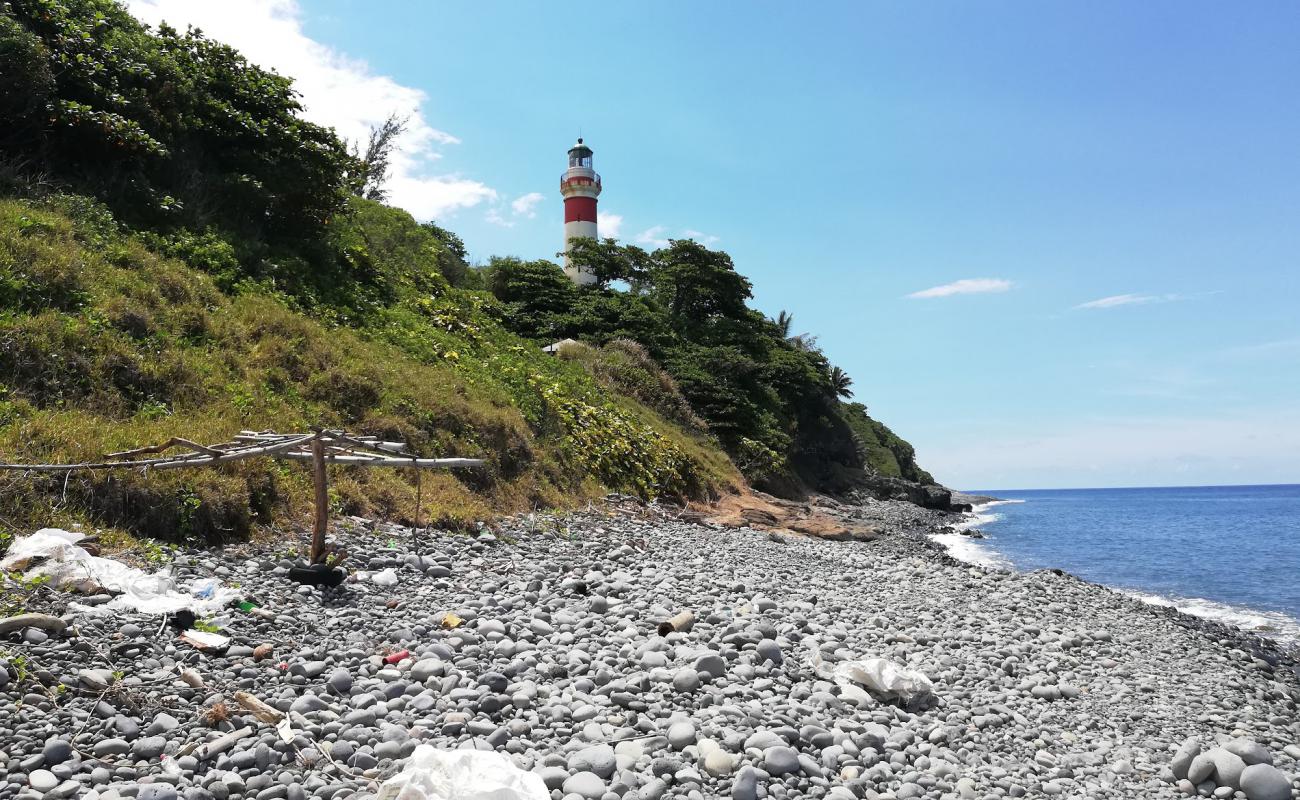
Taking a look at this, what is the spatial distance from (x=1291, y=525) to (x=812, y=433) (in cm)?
3470

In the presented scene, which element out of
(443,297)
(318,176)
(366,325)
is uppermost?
(318,176)

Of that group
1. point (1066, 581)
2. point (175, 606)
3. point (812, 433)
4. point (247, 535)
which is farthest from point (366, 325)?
point (812, 433)

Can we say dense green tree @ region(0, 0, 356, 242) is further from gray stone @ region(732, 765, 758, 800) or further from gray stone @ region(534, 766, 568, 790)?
gray stone @ region(732, 765, 758, 800)

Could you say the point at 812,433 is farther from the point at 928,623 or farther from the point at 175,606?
the point at 175,606

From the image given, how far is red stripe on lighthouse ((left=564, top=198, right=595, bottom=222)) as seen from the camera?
44656 mm

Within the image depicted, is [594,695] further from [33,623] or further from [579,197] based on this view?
[579,197]

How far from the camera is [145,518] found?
23.9 ft

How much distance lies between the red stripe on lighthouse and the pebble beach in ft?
122

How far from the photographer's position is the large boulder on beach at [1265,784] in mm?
5215

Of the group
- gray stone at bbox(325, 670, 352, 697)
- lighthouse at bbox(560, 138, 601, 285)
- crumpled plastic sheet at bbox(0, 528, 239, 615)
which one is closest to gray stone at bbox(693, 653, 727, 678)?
gray stone at bbox(325, 670, 352, 697)

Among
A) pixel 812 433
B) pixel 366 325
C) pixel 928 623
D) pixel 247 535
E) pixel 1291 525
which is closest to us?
pixel 247 535

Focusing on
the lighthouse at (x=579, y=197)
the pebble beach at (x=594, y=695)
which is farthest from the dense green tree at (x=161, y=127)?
the lighthouse at (x=579, y=197)

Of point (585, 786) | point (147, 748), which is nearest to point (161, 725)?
point (147, 748)

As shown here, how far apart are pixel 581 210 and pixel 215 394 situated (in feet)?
120
